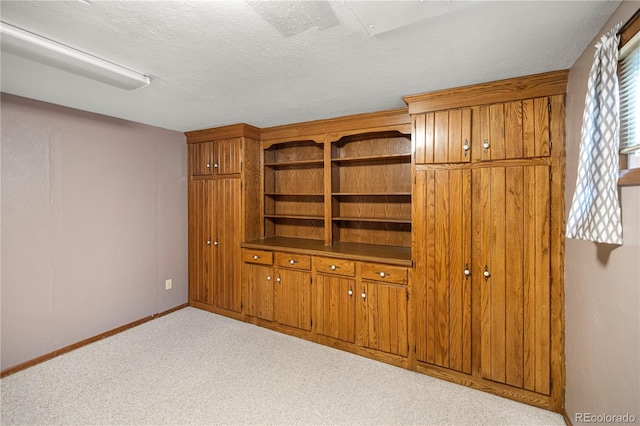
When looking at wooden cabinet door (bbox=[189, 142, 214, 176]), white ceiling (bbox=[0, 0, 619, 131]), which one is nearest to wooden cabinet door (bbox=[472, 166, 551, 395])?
white ceiling (bbox=[0, 0, 619, 131])

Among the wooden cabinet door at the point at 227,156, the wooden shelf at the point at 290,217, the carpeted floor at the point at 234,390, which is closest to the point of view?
the carpeted floor at the point at 234,390

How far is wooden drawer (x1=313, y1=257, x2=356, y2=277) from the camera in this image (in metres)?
2.78

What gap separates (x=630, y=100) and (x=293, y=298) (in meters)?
2.82

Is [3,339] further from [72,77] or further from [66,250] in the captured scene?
[72,77]

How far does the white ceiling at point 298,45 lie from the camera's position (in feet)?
4.37

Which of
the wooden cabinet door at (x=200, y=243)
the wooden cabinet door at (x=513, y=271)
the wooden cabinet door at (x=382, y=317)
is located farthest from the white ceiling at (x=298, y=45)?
the wooden cabinet door at (x=382, y=317)

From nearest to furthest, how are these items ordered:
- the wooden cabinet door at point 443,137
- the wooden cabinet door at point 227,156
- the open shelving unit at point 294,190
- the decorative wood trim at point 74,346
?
the wooden cabinet door at point 443,137 < the decorative wood trim at point 74,346 < the wooden cabinet door at point 227,156 < the open shelving unit at point 294,190

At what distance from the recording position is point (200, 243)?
382 centimetres

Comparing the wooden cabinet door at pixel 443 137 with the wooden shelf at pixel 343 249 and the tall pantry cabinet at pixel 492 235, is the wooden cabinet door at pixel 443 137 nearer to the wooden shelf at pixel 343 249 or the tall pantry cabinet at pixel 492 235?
the tall pantry cabinet at pixel 492 235

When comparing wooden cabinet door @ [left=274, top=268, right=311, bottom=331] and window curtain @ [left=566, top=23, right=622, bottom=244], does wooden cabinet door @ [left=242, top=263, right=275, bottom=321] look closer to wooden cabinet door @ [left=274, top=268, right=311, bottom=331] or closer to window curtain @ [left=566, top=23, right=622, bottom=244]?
wooden cabinet door @ [left=274, top=268, right=311, bottom=331]

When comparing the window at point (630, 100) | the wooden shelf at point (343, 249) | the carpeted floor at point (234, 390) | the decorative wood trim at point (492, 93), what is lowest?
the carpeted floor at point (234, 390)

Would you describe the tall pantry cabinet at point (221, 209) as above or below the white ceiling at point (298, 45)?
below

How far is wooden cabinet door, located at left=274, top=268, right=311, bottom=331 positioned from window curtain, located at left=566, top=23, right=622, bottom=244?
7.23ft

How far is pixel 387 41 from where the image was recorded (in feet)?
5.26
